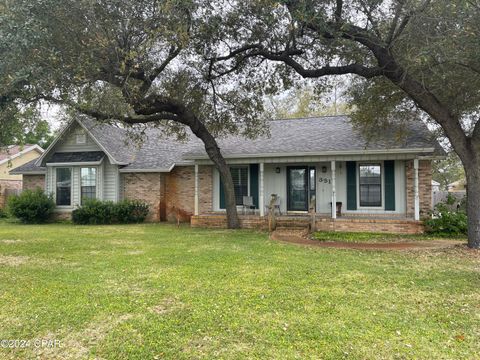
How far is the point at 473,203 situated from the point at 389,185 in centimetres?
420

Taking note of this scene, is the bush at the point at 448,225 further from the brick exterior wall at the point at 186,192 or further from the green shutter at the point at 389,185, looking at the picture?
the brick exterior wall at the point at 186,192

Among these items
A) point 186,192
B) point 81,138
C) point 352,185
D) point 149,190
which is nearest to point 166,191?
point 149,190

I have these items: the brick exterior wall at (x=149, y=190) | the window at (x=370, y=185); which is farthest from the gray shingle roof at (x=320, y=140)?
the brick exterior wall at (x=149, y=190)

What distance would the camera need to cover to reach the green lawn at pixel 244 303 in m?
3.66

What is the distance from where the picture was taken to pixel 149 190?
16672 mm

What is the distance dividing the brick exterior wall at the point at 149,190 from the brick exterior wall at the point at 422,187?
10594mm

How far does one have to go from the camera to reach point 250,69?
495 inches

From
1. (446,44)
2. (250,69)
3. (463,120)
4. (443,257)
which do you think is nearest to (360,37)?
(446,44)

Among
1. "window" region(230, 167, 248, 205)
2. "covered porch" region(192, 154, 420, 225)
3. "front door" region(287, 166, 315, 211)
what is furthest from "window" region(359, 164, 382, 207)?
"window" region(230, 167, 248, 205)

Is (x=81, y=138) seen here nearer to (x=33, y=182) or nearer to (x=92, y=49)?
(x=33, y=182)

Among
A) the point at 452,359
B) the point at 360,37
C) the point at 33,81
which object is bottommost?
the point at 452,359

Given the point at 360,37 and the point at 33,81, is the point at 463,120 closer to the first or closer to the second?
the point at 360,37

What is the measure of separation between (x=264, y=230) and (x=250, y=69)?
5859 mm

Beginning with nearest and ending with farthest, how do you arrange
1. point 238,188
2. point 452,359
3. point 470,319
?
point 452,359
point 470,319
point 238,188
